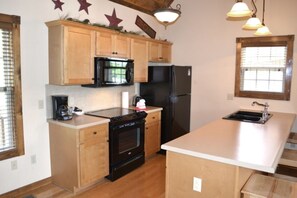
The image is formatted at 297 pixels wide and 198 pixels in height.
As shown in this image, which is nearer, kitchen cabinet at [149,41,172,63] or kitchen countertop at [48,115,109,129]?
kitchen countertop at [48,115,109,129]

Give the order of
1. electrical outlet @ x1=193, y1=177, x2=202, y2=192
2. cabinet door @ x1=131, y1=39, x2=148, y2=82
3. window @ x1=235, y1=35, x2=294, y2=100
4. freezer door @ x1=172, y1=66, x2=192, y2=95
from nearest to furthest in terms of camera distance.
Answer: electrical outlet @ x1=193, y1=177, x2=202, y2=192 → window @ x1=235, y1=35, x2=294, y2=100 → cabinet door @ x1=131, y1=39, x2=148, y2=82 → freezer door @ x1=172, y1=66, x2=192, y2=95

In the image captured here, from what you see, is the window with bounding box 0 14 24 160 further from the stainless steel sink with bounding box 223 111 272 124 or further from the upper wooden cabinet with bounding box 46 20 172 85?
the stainless steel sink with bounding box 223 111 272 124

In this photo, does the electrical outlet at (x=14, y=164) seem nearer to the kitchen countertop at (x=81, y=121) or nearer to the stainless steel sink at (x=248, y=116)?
the kitchen countertop at (x=81, y=121)

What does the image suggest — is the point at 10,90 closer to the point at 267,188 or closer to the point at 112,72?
the point at 112,72

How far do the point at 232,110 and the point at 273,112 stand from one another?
27.6 inches

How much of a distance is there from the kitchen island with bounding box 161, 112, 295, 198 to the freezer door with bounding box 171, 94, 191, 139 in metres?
1.90

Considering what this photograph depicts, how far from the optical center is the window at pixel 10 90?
9.36ft

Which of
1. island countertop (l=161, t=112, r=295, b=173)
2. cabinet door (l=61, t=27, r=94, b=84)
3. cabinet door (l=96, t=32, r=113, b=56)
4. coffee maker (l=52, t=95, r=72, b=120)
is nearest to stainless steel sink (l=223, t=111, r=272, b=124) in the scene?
island countertop (l=161, t=112, r=295, b=173)

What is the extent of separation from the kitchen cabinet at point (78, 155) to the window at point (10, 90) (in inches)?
17.7

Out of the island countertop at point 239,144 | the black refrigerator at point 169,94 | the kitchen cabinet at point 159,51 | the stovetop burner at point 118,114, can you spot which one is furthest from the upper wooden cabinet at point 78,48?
the island countertop at point 239,144

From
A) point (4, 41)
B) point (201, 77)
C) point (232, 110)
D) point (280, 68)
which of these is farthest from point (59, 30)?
point (280, 68)

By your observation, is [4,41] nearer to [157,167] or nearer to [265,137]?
[157,167]

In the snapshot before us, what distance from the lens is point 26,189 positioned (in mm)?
3135

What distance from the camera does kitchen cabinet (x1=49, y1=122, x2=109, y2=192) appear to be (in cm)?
304
